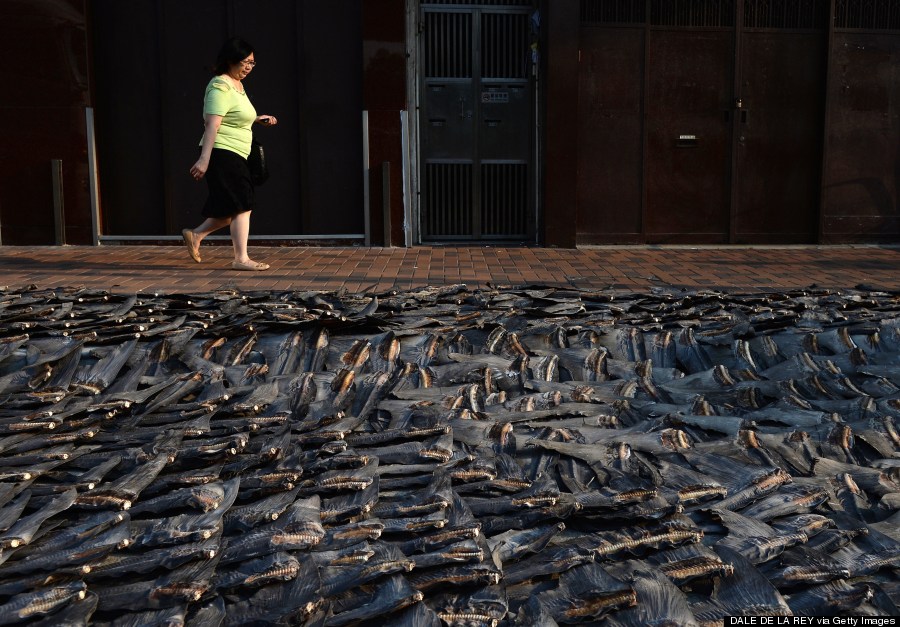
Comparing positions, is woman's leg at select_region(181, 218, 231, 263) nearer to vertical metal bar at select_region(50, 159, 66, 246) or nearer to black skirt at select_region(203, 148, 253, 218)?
black skirt at select_region(203, 148, 253, 218)

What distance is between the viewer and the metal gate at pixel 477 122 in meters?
10.5

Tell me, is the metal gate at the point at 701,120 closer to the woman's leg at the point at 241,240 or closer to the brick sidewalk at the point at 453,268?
the brick sidewalk at the point at 453,268

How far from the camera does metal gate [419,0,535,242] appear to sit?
413 inches

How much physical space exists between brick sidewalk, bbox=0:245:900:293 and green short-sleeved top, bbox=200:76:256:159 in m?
1.03

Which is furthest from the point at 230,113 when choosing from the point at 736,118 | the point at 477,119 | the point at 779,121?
the point at 779,121

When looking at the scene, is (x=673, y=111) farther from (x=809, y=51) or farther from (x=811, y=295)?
(x=811, y=295)

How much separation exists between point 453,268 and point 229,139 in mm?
2161

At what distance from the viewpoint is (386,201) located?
33.9 ft

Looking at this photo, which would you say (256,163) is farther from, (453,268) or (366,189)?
(366,189)

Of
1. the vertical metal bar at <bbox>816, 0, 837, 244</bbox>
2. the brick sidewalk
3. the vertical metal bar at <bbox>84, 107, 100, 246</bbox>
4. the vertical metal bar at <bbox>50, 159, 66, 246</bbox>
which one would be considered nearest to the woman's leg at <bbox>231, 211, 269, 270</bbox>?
the brick sidewalk

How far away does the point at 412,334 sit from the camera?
4.11 metres

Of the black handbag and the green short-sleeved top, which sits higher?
the green short-sleeved top

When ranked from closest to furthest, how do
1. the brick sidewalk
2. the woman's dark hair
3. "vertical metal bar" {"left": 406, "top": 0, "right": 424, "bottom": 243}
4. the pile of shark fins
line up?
the pile of shark fins → the woman's dark hair → the brick sidewalk → "vertical metal bar" {"left": 406, "top": 0, "right": 424, "bottom": 243}

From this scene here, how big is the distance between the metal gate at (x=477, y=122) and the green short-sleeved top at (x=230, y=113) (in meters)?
3.07
